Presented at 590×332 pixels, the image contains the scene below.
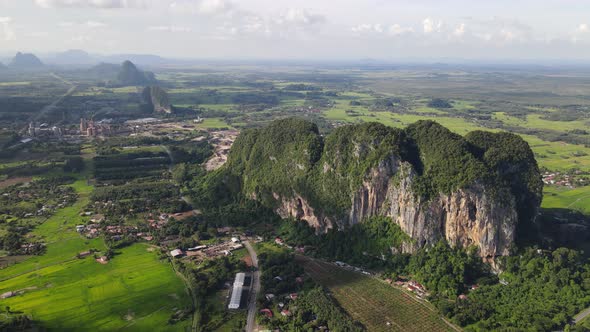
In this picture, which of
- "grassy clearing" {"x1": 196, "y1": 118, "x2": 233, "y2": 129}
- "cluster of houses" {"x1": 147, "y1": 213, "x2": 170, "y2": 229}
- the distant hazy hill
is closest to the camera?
"cluster of houses" {"x1": 147, "y1": 213, "x2": 170, "y2": 229}

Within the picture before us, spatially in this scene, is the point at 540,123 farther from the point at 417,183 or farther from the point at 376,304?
the point at 376,304

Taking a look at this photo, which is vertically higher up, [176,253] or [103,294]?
[176,253]

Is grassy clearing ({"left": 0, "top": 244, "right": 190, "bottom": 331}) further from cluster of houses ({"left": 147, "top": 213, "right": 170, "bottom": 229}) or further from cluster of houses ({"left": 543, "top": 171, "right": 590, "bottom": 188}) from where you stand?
cluster of houses ({"left": 543, "top": 171, "right": 590, "bottom": 188})

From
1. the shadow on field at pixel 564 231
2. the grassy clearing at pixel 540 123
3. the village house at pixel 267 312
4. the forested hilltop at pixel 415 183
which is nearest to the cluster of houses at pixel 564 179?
the shadow on field at pixel 564 231

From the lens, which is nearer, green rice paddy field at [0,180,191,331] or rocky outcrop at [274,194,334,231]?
green rice paddy field at [0,180,191,331]

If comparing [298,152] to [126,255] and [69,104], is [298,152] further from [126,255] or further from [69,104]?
[69,104]

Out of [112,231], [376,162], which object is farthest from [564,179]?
[112,231]

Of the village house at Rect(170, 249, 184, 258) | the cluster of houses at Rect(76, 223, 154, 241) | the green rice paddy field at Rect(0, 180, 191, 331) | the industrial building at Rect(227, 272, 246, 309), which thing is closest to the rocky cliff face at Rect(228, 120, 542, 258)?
the industrial building at Rect(227, 272, 246, 309)

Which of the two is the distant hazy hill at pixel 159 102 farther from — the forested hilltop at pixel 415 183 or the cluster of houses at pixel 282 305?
the cluster of houses at pixel 282 305
